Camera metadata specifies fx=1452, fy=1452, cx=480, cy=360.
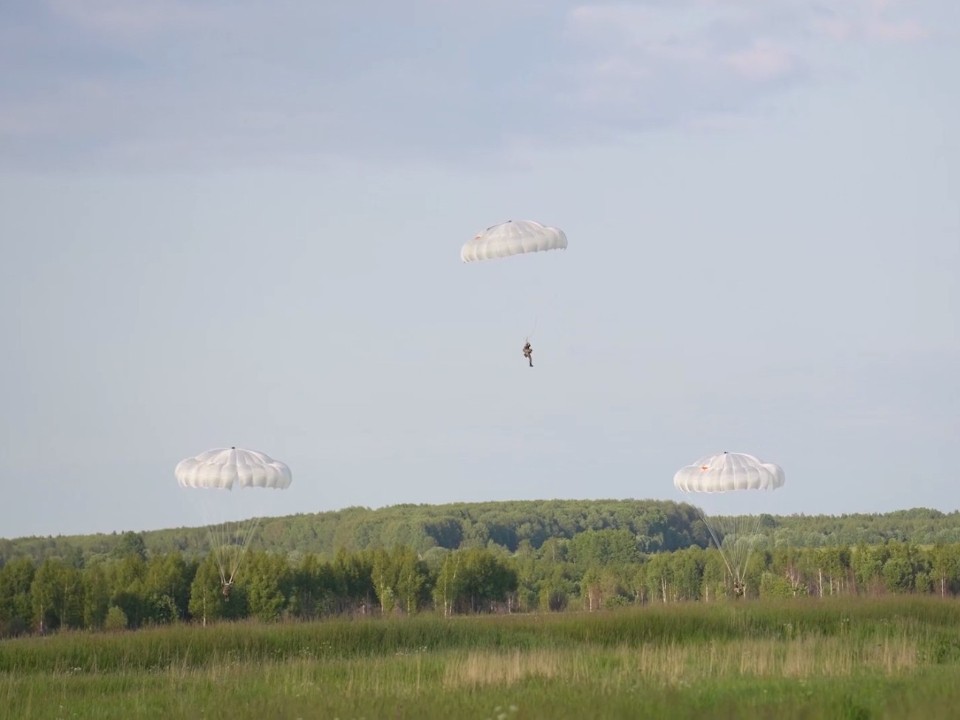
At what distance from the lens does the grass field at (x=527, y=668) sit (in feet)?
55.9

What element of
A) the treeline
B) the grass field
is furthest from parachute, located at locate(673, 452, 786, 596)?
the treeline

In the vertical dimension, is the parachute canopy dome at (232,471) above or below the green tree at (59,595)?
above

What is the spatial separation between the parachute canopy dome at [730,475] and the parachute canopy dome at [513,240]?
34.4 feet

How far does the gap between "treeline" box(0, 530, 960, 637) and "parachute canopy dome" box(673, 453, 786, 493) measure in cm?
2825

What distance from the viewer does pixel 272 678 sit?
77.7 feet

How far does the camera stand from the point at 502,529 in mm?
182000

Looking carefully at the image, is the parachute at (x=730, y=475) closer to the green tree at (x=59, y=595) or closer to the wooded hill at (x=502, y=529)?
the green tree at (x=59, y=595)

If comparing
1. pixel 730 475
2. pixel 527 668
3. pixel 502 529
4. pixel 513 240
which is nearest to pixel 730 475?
pixel 730 475

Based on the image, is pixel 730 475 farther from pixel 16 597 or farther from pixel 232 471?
pixel 16 597

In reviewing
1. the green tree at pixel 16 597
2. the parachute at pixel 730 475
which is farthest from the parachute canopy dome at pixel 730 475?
the green tree at pixel 16 597

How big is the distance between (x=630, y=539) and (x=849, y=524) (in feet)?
158

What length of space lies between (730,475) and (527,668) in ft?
74.8

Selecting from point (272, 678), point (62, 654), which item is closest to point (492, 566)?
point (62, 654)

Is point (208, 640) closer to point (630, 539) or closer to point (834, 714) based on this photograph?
point (834, 714)
